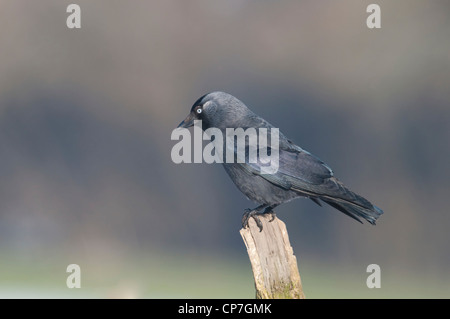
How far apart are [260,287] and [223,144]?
0.99 meters

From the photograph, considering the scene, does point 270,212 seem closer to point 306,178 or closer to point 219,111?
point 306,178

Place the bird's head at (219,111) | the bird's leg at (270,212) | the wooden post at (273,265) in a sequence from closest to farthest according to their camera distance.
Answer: the wooden post at (273,265) → the bird's leg at (270,212) → the bird's head at (219,111)

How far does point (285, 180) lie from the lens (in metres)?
2.94

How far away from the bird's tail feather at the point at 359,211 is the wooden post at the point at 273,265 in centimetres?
43

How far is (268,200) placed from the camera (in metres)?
3.00

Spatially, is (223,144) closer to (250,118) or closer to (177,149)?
(250,118)

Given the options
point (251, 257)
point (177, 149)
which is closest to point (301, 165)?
point (251, 257)

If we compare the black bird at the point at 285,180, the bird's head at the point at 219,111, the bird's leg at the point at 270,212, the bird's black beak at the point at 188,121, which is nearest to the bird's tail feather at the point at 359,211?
the black bird at the point at 285,180

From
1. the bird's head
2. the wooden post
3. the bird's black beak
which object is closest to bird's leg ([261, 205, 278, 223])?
the wooden post

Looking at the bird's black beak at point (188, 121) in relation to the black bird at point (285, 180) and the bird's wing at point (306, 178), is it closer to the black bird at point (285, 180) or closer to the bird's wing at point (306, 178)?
the black bird at point (285, 180)

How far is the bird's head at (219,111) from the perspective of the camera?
3193 mm

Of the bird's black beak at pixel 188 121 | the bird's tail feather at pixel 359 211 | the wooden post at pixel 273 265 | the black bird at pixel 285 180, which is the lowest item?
the wooden post at pixel 273 265

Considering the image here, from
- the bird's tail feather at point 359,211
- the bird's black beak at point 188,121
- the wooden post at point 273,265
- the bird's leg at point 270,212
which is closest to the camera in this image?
the wooden post at point 273,265

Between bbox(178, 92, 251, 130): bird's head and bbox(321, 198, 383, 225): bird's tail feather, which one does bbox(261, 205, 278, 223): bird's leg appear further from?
bbox(178, 92, 251, 130): bird's head
